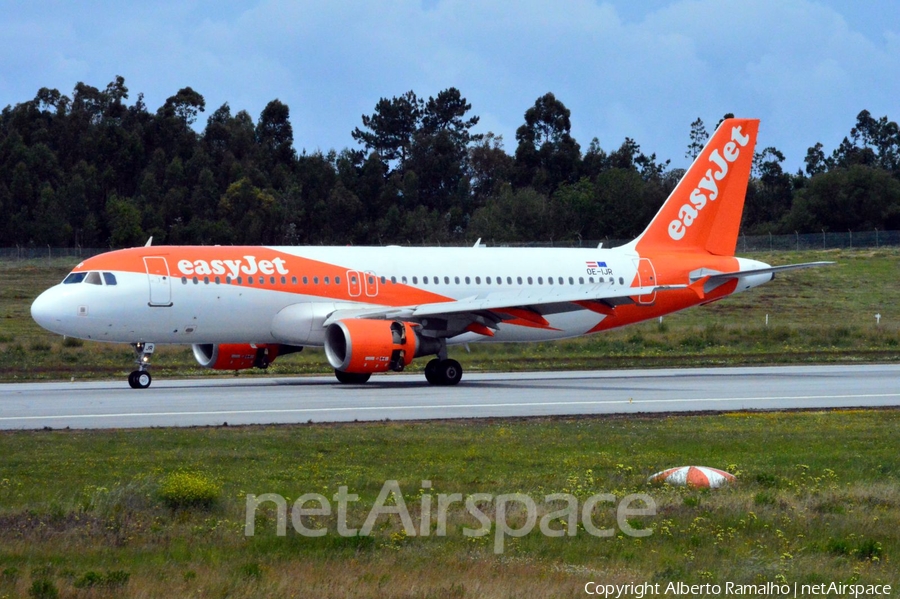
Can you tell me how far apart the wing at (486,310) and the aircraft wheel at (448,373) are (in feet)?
2.52

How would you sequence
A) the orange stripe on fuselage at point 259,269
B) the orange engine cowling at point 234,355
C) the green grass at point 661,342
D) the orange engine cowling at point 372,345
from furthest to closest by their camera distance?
the green grass at point 661,342
the orange engine cowling at point 234,355
the orange stripe on fuselage at point 259,269
the orange engine cowling at point 372,345

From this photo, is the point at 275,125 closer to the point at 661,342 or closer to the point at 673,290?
the point at 661,342

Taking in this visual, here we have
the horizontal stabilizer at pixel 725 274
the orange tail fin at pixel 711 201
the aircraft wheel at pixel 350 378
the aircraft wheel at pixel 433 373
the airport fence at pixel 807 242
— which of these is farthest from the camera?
the airport fence at pixel 807 242

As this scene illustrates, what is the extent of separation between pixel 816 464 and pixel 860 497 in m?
2.77

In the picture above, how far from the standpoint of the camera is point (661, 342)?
47781 millimetres

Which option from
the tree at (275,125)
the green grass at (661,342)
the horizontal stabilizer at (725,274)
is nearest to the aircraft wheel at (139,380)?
the green grass at (661,342)

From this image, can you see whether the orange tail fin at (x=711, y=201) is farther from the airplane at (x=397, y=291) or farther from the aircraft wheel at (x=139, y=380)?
the aircraft wheel at (x=139, y=380)

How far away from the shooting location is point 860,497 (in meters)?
12.4

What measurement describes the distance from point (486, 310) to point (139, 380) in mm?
8295

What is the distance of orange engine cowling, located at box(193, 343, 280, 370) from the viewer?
31062mm

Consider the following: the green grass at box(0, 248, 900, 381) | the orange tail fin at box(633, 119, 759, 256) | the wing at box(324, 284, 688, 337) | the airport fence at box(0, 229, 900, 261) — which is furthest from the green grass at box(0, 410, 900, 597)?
the airport fence at box(0, 229, 900, 261)

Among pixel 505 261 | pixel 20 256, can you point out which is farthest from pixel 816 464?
pixel 20 256

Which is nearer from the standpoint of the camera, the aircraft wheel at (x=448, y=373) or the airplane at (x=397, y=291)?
A: the airplane at (x=397, y=291)

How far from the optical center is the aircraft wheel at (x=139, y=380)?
28128mm
